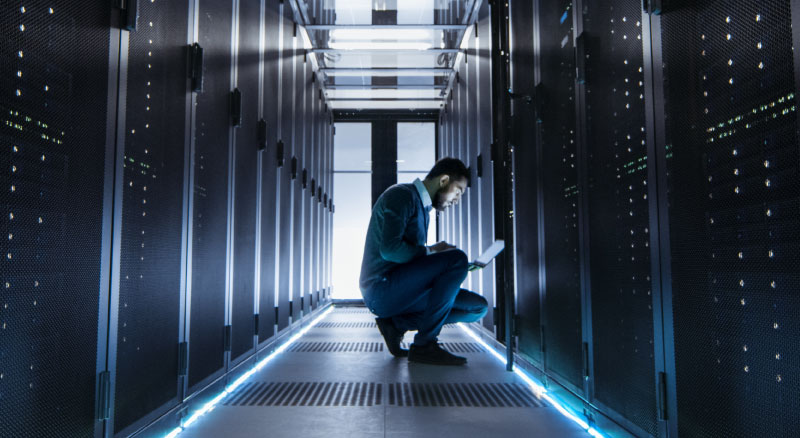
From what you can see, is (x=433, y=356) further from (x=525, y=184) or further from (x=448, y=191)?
(x=525, y=184)

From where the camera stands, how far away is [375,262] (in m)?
3.11

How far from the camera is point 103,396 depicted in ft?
4.70

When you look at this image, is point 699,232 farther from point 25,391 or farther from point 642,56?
point 25,391

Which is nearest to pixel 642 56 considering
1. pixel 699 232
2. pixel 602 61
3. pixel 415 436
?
pixel 602 61

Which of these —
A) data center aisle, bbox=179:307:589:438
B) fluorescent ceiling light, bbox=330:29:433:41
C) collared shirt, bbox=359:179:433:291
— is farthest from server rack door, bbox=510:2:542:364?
fluorescent ceiling light, bbox=330:29:433:41

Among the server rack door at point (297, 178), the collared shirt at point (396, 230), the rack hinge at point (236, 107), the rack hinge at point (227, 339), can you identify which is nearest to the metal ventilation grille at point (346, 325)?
the server rack door at point (297, 178)

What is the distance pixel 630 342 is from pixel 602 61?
983 millimetres

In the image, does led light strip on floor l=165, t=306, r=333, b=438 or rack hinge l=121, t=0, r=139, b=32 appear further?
led light strip on floor l=165, t=306, r=333, b=438

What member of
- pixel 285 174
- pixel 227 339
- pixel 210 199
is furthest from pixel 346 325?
pixel 210 199

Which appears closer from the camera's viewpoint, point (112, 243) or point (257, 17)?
point (112, 243)

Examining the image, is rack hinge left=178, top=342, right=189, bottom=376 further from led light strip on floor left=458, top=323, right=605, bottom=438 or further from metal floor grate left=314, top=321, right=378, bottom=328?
metal floor grate left=314, top=321, right=378, bottom=328

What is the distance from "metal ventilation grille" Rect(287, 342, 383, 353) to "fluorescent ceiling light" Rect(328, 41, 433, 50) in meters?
3.56

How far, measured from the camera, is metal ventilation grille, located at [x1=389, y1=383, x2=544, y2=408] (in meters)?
2.13

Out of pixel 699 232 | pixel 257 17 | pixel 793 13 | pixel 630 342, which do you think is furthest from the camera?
pixel 257 17
